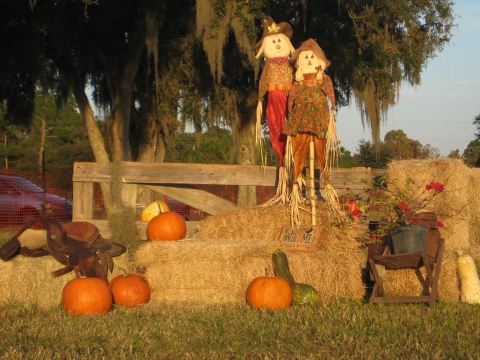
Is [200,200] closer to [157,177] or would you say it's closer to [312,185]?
[157,177]

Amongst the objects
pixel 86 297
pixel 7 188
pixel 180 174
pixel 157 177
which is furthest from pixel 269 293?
pixel 7 188

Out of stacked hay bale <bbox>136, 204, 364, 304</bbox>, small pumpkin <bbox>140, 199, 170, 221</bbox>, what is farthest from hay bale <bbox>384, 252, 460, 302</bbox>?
small pumpkin <bbox>140, 199, 170, 221</bbox>

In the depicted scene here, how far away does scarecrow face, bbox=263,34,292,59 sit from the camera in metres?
8.69

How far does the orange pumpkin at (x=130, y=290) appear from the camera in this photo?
7.09 metres

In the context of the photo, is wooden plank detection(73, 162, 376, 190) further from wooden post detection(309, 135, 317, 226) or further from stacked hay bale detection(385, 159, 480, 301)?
wooden post detection(309, 135, 317, 226)

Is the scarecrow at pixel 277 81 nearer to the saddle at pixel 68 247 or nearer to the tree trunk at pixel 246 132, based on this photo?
the saddle at pixel 68 247

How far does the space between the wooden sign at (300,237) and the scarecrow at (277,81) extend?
0.75m

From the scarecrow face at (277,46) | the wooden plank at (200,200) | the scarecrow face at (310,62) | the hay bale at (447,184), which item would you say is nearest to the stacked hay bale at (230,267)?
the wooden plank at (200,200)

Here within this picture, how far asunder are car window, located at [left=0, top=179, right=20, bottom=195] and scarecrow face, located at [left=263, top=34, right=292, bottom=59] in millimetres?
8810

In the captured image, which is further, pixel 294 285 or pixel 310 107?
pixel 310 107

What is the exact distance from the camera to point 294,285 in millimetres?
7094

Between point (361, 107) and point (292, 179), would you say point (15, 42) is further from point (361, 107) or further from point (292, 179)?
point (292, 179)

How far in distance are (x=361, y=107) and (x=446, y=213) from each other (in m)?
9.11

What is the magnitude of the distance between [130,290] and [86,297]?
22.4 inches
